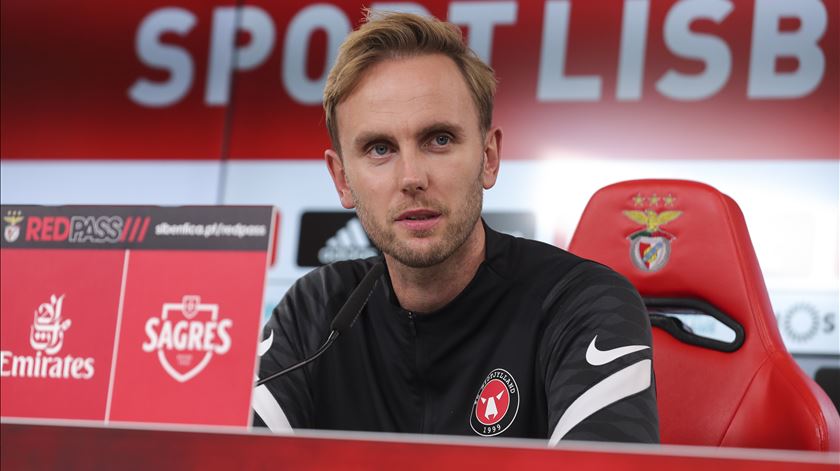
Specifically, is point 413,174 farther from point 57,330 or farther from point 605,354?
point 57,330

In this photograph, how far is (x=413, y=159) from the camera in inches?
47.9

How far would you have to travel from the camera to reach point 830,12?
257cm

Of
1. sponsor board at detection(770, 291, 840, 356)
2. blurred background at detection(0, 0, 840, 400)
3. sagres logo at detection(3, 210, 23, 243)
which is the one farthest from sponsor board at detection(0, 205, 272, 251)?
sponsor board at detection(770, 291, 840, 356)

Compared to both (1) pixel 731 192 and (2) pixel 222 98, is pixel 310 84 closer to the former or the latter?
(2) pixel 222 98

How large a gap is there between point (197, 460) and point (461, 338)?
0.77 metres

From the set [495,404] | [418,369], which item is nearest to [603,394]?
[495,404]

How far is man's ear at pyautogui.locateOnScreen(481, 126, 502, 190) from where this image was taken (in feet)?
4.47

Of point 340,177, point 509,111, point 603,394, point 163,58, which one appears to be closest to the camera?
point 603,394

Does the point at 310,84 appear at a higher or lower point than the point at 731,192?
higher

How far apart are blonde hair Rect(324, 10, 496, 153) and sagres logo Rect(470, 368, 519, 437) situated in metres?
0.35

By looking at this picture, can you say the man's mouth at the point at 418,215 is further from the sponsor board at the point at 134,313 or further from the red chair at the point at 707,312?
the sponsor board at the point at 134,313

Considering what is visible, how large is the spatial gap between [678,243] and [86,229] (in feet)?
3.09

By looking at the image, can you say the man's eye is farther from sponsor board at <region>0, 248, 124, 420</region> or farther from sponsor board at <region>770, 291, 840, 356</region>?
sponsor board at <region>770, 291, 840, 356</region>

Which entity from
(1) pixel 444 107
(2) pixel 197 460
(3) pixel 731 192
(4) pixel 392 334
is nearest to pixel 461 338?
(4) pixel 392 334
